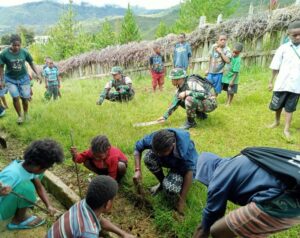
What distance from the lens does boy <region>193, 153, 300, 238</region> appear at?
1.58 metres

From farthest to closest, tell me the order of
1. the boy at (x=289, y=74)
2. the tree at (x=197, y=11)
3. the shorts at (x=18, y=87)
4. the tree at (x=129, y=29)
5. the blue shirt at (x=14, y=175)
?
1. the tree at (x=129, y=29)
2. the tree at (x=197, y=11)
3. the shorts at (x=18, y=87)
4. the boy at (x=289, y=74)
5. the blue shirt at (x=14, y=175)

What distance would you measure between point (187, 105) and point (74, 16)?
97.9 ft

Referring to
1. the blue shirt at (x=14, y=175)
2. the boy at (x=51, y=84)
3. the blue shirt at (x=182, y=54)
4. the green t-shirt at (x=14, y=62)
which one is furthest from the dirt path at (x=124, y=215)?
the blue shirt at (x=182, y=54)

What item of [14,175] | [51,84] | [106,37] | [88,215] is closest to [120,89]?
[51,84]

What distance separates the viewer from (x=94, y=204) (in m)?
2.20

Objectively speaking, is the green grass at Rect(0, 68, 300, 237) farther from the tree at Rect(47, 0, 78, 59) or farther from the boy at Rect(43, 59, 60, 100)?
the tree at Rect(47, 0, 78, 59)

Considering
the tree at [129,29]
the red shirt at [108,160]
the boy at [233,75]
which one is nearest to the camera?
the red shirt at [108,160]

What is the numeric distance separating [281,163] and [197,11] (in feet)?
114

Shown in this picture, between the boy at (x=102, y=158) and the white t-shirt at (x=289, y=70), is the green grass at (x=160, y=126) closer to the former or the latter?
the boy at (x=102, y=158)

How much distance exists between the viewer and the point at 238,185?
1.83 meters

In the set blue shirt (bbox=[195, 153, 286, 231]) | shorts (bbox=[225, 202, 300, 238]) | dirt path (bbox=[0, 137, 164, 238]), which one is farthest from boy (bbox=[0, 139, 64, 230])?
shorts (bbox=[225, 202, 300, 238])

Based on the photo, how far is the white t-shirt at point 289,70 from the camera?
4.50 m

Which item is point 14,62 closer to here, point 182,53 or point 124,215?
point 124,215

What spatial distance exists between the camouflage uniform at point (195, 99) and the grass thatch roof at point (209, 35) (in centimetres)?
549
